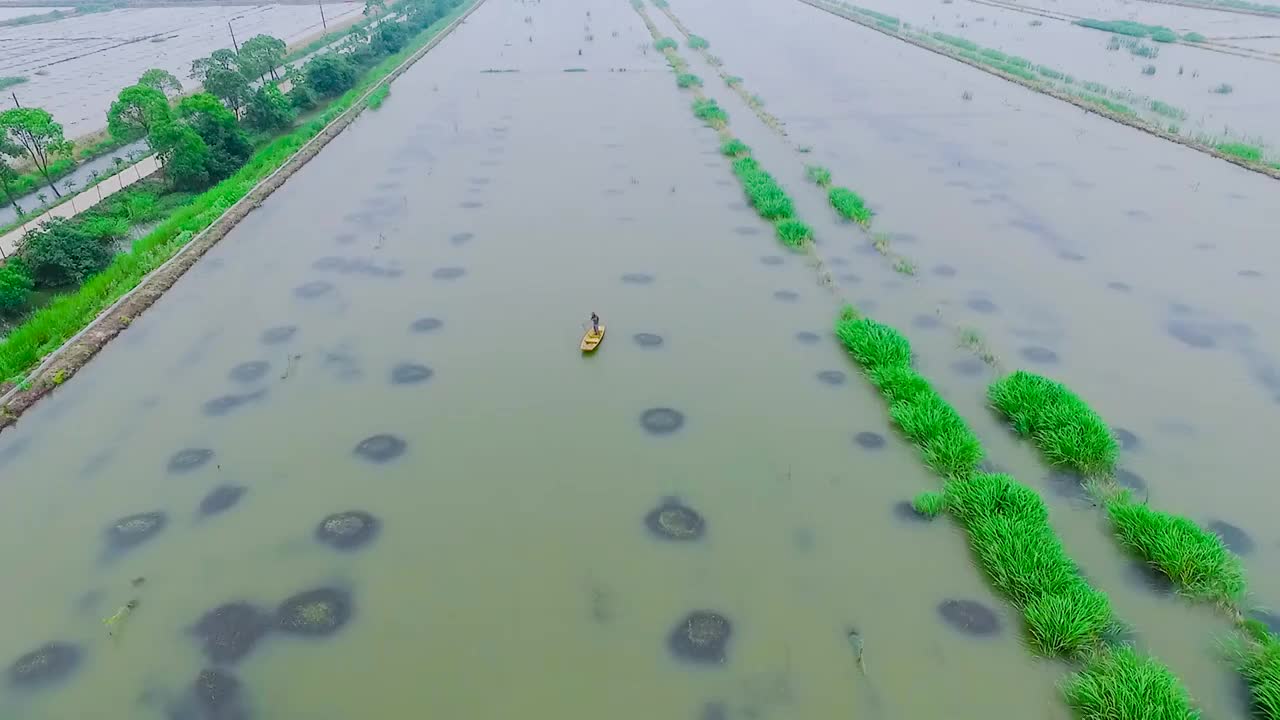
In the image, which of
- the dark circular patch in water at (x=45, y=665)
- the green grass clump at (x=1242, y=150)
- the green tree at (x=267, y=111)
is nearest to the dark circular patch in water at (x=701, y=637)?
the dark circular patch in water at (x=45, y=665)

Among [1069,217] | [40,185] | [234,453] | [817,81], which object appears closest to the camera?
[234,453]

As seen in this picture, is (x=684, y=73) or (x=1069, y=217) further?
(x=684, y=73)

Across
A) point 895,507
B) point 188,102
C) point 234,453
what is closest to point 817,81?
point 188,102

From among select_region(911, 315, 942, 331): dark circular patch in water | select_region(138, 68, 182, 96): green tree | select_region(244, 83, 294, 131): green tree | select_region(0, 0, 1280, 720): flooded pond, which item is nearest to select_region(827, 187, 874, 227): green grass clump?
select_region(0, 0, 1280, 720): flooded pond

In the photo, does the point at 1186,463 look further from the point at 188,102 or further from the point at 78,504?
the point at 188,102

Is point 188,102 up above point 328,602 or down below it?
above

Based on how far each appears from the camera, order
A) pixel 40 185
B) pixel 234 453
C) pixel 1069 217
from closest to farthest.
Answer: pixel 234 453, pixel 1069 217, pixel 40 185
